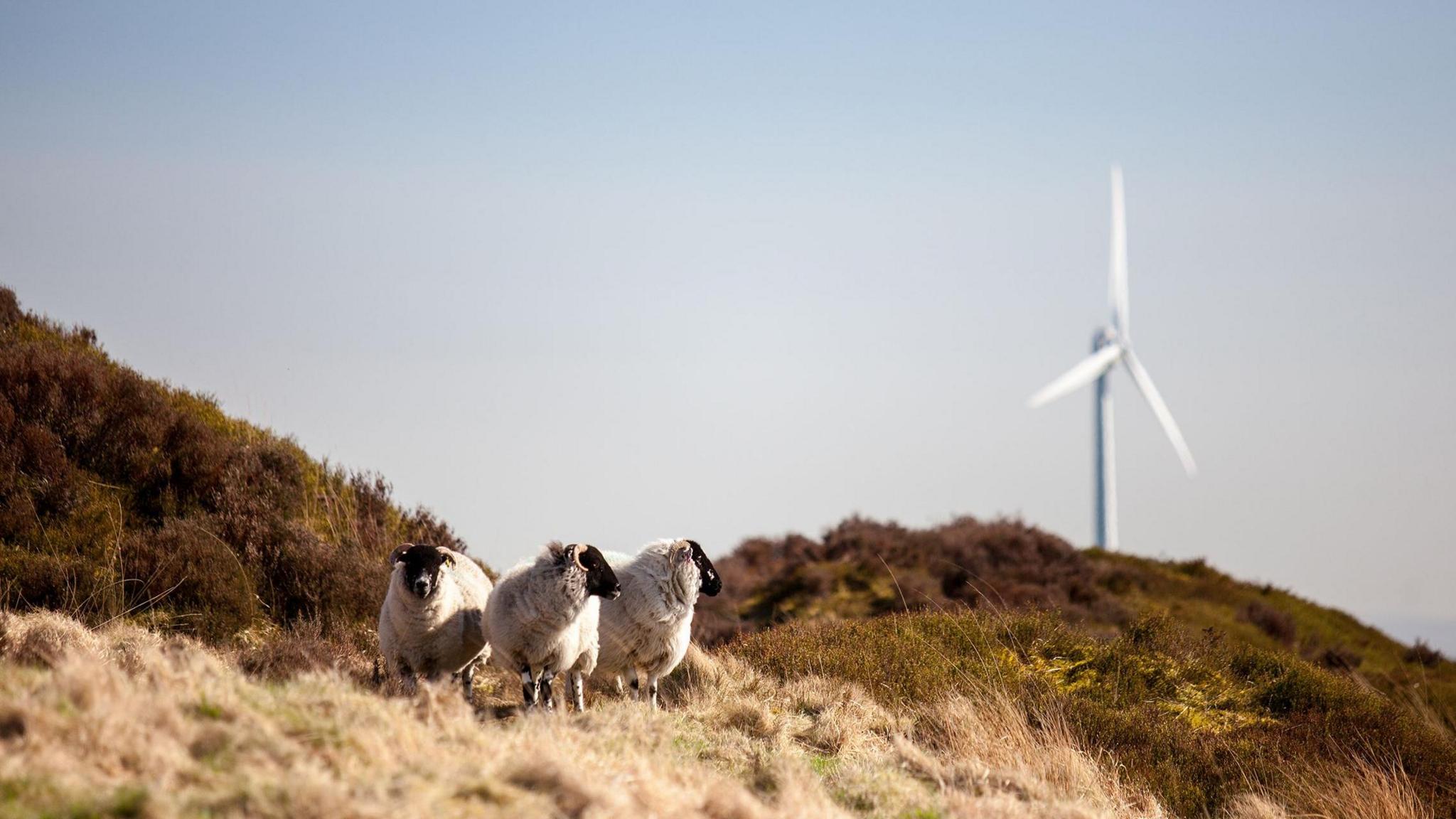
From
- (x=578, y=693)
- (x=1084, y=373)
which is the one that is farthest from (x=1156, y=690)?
(x=1084, y=373)

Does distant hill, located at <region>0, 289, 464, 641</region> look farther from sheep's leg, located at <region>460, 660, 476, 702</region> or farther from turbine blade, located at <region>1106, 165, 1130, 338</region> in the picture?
turbine blade, located at <region>1106, 165, 1130, 338</region>

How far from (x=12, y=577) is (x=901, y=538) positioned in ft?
74.5

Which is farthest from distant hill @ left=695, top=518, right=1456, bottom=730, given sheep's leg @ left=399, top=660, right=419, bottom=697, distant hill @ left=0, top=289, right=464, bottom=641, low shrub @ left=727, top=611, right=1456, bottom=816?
sheep's leg @ left=399, top=660, right=419, bottom=697

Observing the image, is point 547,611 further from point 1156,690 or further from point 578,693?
point 1156,690

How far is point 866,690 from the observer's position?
1262cm

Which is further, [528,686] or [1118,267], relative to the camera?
[1118,267]

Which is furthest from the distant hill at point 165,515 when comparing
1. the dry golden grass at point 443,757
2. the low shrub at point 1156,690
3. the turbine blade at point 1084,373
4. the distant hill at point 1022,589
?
the turbine blade at point 1084,373

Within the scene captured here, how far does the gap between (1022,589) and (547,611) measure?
64.1ft

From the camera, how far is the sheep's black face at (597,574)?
10.1 metres

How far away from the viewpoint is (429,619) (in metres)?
10.3

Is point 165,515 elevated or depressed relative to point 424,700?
elevated

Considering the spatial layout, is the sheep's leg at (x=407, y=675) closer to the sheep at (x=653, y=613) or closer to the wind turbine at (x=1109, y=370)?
the sheep at (x=653, y=613)

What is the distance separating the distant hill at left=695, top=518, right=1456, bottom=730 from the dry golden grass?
486 inches

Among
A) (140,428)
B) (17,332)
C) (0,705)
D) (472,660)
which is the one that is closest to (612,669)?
(472,660)
